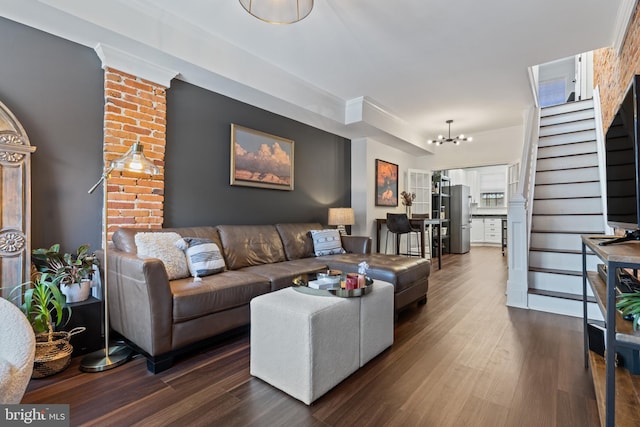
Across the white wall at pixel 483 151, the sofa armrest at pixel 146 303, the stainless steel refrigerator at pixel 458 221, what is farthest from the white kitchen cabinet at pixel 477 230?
the sofa armrest at pixel 146 303

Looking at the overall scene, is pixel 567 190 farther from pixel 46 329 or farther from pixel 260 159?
pixel 46 329

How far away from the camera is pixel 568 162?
4.38 m

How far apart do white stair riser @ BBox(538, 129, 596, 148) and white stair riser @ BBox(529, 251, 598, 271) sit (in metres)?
2.23

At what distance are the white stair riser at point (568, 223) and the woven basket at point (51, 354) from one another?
490 centimetres

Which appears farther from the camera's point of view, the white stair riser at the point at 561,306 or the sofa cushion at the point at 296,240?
the sofa cushion at the point at 296,240

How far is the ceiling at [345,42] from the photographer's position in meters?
2.42

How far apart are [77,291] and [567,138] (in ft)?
21.0

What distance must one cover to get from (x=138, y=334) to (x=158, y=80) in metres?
2.26

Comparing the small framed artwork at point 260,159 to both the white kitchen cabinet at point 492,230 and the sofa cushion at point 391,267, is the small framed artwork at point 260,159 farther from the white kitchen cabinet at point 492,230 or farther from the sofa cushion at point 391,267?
the white kitchen cabinet at point 492,230

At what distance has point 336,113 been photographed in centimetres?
441

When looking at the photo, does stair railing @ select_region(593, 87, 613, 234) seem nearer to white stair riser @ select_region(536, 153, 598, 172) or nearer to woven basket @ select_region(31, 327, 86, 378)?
white stair riser @ select_region(536, 153, 598, 172)

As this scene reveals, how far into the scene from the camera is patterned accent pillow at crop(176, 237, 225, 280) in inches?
99.2

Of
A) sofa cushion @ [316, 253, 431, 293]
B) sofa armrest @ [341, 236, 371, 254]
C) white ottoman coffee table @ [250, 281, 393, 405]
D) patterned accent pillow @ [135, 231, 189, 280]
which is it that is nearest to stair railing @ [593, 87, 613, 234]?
sofa cushion @ [316, 253, 431, 293]

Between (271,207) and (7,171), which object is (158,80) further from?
(271,207)
